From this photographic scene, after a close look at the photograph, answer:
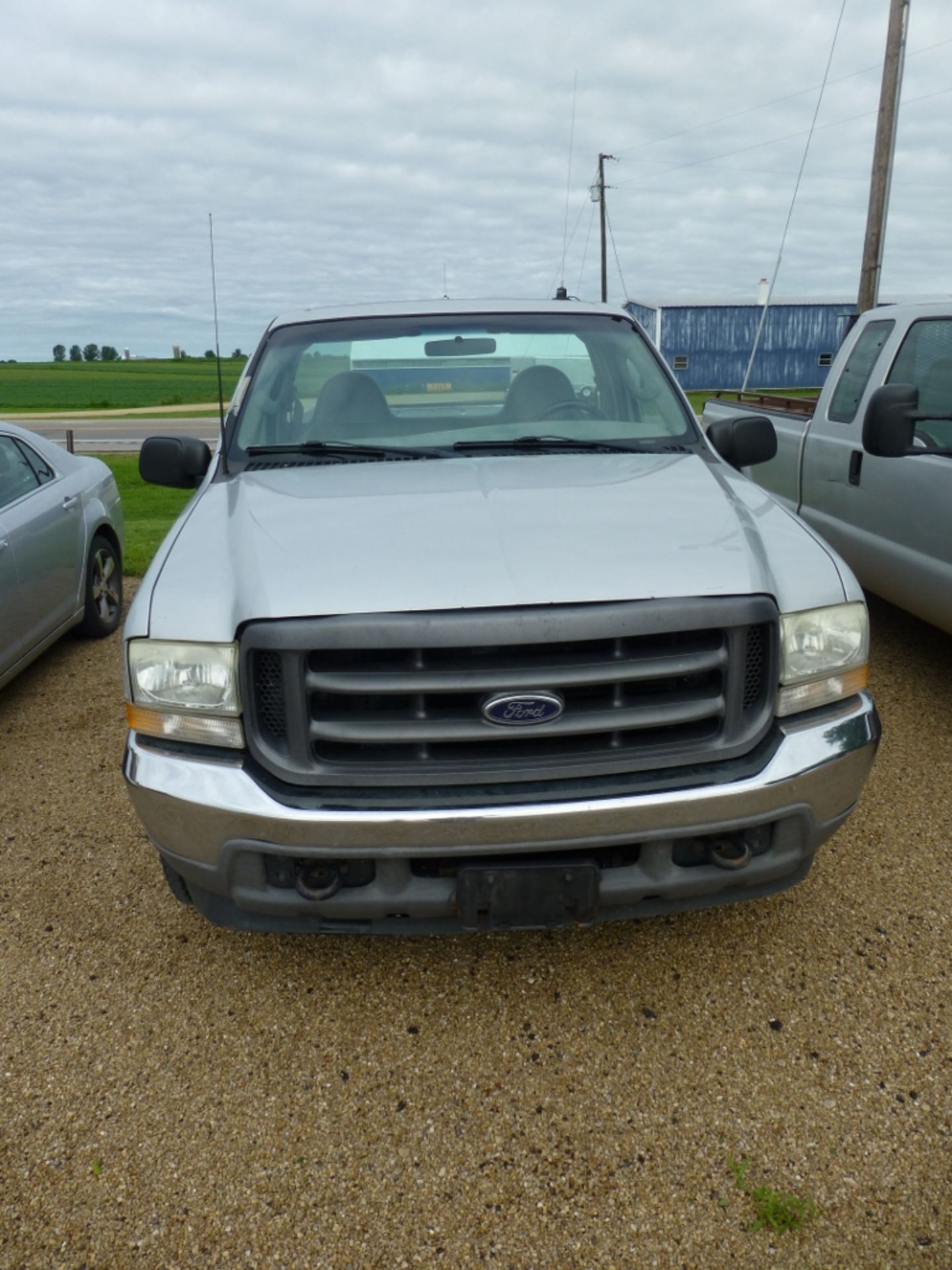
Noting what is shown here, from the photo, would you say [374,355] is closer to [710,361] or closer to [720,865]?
[720,865]

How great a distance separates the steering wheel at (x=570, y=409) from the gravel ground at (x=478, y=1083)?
1859 millimetres

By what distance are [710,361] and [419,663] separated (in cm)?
4459

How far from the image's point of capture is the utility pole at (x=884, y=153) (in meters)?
14.7

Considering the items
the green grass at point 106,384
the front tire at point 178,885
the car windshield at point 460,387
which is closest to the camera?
the front tire at point 178,885

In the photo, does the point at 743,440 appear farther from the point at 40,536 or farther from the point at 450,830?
the point at 40,536

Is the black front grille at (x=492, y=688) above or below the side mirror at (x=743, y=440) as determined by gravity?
below

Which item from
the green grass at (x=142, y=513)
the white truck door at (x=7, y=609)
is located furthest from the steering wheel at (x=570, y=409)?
the green grass at (x=142, y=513)

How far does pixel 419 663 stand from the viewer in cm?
233

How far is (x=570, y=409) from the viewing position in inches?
150

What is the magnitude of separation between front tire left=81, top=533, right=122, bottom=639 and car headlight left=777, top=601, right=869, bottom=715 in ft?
15.6

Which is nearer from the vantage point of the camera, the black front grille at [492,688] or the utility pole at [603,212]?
the black front grille at [492,688]

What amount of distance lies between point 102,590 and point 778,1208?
215 inches

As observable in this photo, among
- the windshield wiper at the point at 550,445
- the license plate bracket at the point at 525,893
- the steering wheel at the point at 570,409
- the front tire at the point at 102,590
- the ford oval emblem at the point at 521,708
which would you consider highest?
the steering wheel at the point at 570,409

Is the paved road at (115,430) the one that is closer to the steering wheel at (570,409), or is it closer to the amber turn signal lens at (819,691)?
the steering wheel at (570,409)
